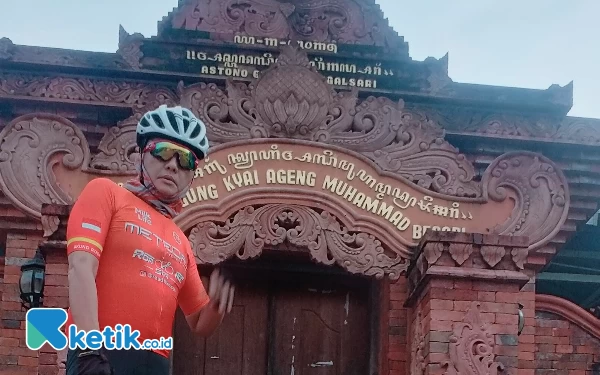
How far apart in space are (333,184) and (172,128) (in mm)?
3843

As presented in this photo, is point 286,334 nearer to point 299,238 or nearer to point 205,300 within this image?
point 299,238

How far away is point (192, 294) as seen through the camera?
4.47 m

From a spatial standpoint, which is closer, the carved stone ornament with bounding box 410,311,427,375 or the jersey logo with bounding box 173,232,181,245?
the jersey logo with bounding box 173,232,181,245

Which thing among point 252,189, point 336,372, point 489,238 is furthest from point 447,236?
point 336,372

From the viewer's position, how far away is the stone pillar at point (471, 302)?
276 inches

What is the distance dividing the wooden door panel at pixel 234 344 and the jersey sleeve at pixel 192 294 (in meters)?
4.26

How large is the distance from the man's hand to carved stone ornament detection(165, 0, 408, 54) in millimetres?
5274

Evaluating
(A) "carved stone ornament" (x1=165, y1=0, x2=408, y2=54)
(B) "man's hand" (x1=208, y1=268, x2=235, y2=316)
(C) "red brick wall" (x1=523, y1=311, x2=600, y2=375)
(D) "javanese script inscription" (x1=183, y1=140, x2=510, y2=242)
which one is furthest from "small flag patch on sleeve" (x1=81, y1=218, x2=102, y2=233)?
(C) "red brick wall" (x1=523, y1=311, x2=600, y2=375)

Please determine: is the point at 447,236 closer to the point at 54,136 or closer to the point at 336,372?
the point at 336,372

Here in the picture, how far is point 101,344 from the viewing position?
3.68 m

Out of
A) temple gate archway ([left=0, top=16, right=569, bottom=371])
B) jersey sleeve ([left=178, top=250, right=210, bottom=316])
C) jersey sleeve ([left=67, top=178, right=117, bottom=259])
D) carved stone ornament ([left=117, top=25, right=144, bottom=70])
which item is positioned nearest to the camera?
jersey sleeve ([left=67, top=178, right=117, bottom=259])

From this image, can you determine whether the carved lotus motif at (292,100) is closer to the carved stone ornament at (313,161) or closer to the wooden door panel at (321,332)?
the carved stone ornament at (313,161)

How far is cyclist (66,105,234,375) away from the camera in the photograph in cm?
370

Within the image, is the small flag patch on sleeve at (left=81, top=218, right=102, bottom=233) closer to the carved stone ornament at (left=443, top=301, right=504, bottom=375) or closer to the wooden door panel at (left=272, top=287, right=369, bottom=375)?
the carved stone ornament at (left=443, top=301, right=504, bottom=375)
